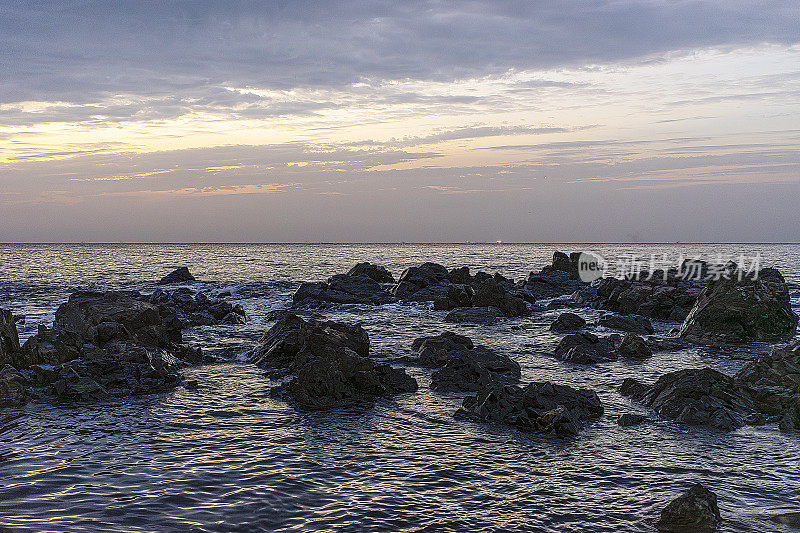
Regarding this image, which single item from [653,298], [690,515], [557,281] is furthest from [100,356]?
[557,281]

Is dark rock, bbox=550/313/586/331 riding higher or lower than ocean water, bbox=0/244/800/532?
higher

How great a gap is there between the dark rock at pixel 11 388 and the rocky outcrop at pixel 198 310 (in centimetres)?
1591

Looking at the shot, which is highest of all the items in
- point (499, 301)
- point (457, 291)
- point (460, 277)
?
point (460, 277)

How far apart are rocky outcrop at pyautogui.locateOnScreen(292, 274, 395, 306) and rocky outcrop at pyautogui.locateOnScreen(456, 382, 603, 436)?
32.6 meters

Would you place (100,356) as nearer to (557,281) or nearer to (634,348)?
(634,348)

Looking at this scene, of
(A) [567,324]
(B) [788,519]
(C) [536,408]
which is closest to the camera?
(B) [788,519]

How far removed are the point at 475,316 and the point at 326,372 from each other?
2063 cm

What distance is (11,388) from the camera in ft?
55.4

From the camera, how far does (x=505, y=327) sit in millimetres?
34094

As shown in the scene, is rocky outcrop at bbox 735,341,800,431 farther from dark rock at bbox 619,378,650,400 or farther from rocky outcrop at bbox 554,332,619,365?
rocky outcrop at bbox 554,332,619,365

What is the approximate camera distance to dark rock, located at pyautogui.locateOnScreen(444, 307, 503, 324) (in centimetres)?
3647

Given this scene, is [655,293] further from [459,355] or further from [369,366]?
[369,366]

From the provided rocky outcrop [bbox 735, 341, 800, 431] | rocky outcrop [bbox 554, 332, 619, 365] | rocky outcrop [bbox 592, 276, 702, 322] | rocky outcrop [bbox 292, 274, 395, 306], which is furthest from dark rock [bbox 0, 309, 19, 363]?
rocky outcrop [bbox 592, 276, 702, 322]

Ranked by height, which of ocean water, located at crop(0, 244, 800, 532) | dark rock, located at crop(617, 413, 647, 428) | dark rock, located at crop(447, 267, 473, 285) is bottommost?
ocean water, located at crop(0, 244, 800, 532)
